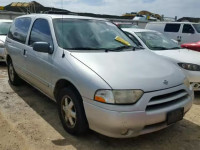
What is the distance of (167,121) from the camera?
2.81m

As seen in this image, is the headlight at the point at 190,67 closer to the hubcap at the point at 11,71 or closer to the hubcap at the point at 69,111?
the hubcap at the point at 69,111

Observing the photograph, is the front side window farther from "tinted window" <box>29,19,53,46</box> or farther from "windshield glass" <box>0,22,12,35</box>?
"tinted window" <box>29,19,53,46</box>

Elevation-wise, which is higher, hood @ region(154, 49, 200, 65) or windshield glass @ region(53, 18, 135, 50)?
windshield glass @ region(53, 18, 135, 50)

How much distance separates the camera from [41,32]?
13.0 ft

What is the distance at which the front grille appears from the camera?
8.87 ft

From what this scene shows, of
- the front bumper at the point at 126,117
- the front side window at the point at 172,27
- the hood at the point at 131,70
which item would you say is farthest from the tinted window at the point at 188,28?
the front bumper at the point at 126,117

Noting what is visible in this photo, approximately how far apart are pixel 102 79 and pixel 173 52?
3.21 metres

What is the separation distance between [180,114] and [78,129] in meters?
1.30

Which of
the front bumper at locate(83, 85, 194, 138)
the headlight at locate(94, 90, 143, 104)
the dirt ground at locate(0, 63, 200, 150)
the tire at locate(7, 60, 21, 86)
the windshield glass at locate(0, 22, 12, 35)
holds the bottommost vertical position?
the dirt ground at locate(0, 63, 200, 150)

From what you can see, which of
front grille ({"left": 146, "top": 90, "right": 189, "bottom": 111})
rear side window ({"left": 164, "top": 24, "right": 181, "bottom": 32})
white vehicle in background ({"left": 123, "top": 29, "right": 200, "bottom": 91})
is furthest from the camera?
rear side window ({"left": 164, "top": 24, "right": 181, "bottom": 32})

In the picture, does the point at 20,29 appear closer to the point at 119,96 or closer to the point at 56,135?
the point at 56,135

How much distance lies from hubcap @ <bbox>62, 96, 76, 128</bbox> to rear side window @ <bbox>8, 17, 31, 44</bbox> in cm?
189

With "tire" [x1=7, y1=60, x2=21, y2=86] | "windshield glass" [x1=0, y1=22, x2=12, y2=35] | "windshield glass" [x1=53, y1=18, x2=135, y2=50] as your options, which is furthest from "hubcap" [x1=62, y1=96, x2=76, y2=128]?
"windshield glass" [x1=0, y1=22, x2=12, y2=35]

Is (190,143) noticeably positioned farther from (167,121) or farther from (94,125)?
(94,125)
